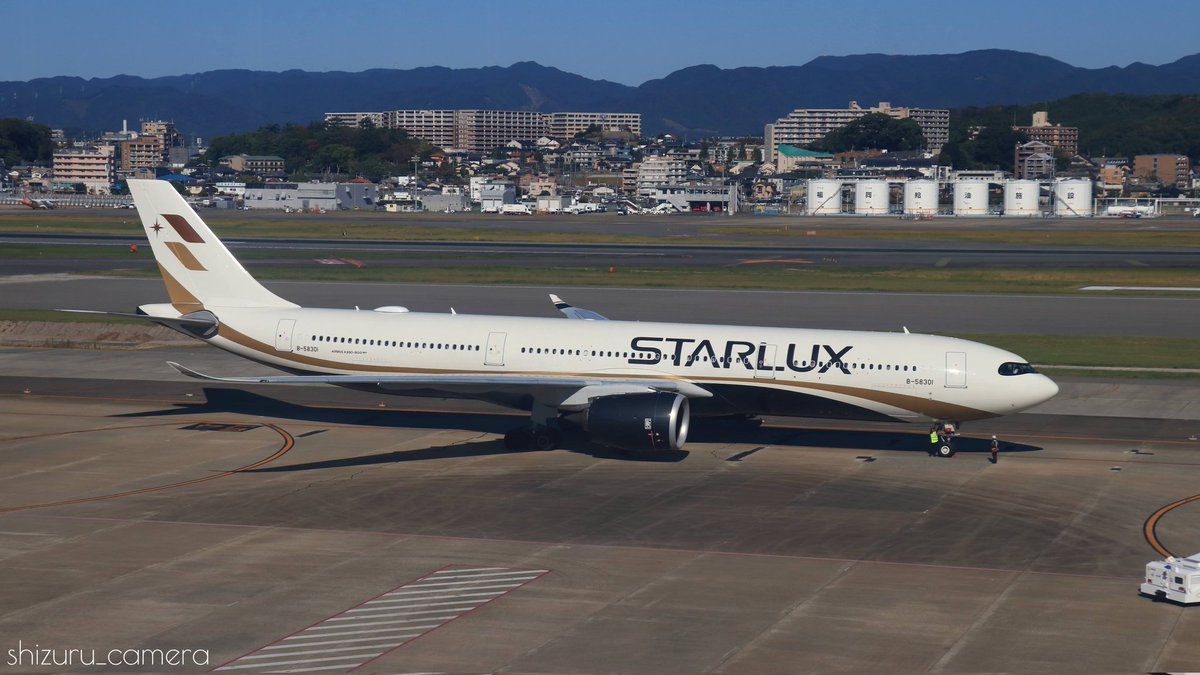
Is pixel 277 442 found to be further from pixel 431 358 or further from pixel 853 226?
pixel 853 226

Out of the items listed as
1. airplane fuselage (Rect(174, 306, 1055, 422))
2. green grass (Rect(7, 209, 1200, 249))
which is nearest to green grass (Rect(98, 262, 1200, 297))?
green grass (Rect(7, 209, 1200, 249))

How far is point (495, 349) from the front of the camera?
42.8 m

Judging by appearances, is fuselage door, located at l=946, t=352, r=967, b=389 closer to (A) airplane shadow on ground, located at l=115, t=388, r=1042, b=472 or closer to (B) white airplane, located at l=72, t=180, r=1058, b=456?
(B) white airplane, located at l=72, t=180, r=1058, b=456

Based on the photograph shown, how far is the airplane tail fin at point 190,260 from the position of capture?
45938 mm

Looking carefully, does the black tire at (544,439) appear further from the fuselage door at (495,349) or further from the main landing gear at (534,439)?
the fuselage door at (495,349)

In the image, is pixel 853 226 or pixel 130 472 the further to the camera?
pixel 853 226

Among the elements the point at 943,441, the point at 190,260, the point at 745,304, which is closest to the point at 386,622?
the point at 943,441

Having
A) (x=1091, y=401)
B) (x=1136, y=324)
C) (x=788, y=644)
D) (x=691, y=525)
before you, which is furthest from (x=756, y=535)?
(x=1136, y=324)

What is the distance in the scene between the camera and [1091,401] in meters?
49.2

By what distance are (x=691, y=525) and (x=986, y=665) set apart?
10694mm

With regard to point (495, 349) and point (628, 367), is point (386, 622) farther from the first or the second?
point (495, 349)

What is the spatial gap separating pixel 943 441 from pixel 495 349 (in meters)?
14.8

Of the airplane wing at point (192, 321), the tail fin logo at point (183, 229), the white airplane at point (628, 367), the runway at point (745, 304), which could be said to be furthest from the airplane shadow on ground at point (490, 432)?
the runway at point (745, 304)

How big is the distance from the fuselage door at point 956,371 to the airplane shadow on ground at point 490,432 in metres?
3.01
